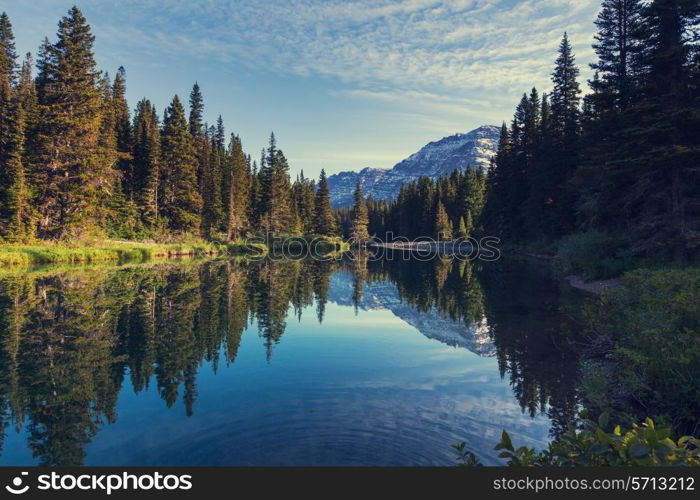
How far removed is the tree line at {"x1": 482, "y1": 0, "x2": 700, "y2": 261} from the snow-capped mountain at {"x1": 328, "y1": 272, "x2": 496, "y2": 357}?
451 inches

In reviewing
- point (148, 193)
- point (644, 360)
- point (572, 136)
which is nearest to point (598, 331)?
point (644, 360)

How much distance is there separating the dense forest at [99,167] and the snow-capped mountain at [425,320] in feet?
93.8

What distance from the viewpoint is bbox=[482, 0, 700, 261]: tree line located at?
1994 centimetres

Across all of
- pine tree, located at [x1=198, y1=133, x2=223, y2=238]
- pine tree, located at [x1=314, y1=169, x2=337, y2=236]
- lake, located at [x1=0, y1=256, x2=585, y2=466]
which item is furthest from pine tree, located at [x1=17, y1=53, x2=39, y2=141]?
pine tree, located at [x1=314, y1=169, x2=337, y2=236]

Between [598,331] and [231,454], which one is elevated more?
[598,331]

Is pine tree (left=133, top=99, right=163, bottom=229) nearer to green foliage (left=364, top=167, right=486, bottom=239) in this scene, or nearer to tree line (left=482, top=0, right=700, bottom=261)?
tree line (left=482, top=0, right=700, bottom=261)

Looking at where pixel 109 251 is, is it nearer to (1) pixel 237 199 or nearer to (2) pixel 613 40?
Answer: (1) pixel 237 199

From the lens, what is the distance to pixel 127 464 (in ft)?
18.9

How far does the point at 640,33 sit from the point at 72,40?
46338 millimetres

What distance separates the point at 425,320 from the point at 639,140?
43.0 ft

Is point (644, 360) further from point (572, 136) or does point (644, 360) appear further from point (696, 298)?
point (572, 136)

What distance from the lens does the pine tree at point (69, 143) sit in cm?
4025

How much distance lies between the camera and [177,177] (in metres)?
58.8

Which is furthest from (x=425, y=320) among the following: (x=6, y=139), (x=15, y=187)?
(x=6, y=139)
